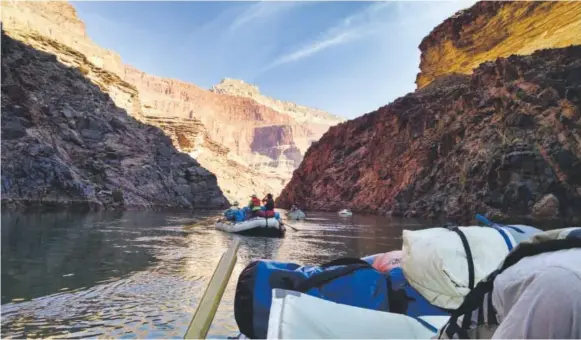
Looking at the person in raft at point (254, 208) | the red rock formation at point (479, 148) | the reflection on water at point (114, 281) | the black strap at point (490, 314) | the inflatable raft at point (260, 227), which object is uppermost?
the red rock formation at point (479, 148)

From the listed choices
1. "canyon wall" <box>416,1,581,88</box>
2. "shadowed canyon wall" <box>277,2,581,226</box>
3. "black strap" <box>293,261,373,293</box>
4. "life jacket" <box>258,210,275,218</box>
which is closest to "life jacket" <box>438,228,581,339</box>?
"black strap" <box>293,261,373,293</box>

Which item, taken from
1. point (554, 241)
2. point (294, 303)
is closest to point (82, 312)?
point (294, 303)

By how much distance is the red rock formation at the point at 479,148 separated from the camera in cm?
2977

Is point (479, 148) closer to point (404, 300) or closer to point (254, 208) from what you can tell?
point (254, 208)

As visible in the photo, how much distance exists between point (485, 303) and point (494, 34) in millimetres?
68481

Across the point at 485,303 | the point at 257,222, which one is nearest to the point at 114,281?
the point at 485,303

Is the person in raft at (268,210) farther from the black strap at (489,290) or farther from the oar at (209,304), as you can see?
the black strap at (489,290)

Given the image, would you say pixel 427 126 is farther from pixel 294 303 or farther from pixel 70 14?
pixel 70 14

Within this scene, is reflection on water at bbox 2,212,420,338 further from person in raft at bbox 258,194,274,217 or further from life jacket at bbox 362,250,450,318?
person in raft at bbox 258,194,274,217

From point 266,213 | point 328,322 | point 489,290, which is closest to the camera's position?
point 489,290

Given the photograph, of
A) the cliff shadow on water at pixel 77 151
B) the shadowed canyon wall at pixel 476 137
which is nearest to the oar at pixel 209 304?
the shadowed canyon wall at pixel 476 137

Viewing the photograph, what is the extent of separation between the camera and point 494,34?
61219mm

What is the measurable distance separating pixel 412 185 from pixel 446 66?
33140mm

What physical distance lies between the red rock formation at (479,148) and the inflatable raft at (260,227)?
2051 cm
